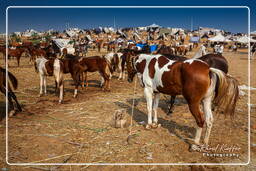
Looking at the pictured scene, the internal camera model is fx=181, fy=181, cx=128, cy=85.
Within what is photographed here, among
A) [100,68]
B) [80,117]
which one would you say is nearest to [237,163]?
[80,117]

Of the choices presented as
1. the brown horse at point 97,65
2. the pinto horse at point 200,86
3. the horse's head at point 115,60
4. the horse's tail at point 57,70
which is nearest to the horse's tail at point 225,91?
the pinto horse at point 200,86

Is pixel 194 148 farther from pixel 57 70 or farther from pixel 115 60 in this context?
pixel 115 60

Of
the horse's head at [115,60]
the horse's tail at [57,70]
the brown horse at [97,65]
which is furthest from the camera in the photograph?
the horse's head at [115,60]

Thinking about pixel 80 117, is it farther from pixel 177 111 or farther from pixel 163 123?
pixel 177 111

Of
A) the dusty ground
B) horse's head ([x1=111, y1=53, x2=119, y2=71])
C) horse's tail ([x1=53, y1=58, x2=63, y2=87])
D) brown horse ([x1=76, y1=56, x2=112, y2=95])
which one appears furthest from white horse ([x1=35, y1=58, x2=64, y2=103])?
horse's head ([x1=111, y1=53, x2=119, y2=71])

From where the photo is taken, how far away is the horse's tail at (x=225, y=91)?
4.10 metres

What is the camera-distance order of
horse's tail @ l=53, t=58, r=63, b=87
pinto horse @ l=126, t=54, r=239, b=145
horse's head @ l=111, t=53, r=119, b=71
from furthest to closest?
horse's head @ l=111, t=53, r=119, b=71
horse's tail @ l=53, t=58, r=63, b=87
pinto horse @ l=126, t=54, r=239, b=145

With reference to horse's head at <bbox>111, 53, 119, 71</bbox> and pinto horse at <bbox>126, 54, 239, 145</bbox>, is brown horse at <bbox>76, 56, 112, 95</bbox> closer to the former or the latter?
horse's head at <bbox>111, 53, 119, 71</bbox>

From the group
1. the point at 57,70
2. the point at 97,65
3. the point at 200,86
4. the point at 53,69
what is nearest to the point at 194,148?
the point at 200,86

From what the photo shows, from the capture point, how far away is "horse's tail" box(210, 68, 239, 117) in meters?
4.10

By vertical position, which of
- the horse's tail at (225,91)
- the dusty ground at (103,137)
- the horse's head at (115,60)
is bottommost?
the dusty ground at (103,137)

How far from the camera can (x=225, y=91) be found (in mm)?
4156

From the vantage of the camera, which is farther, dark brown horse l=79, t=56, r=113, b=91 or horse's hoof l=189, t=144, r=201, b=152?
dark brown horse l=79, t=56, r=113, b=91

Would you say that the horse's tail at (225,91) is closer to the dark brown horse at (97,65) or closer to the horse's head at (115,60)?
the dark brown horse at (97,65)
